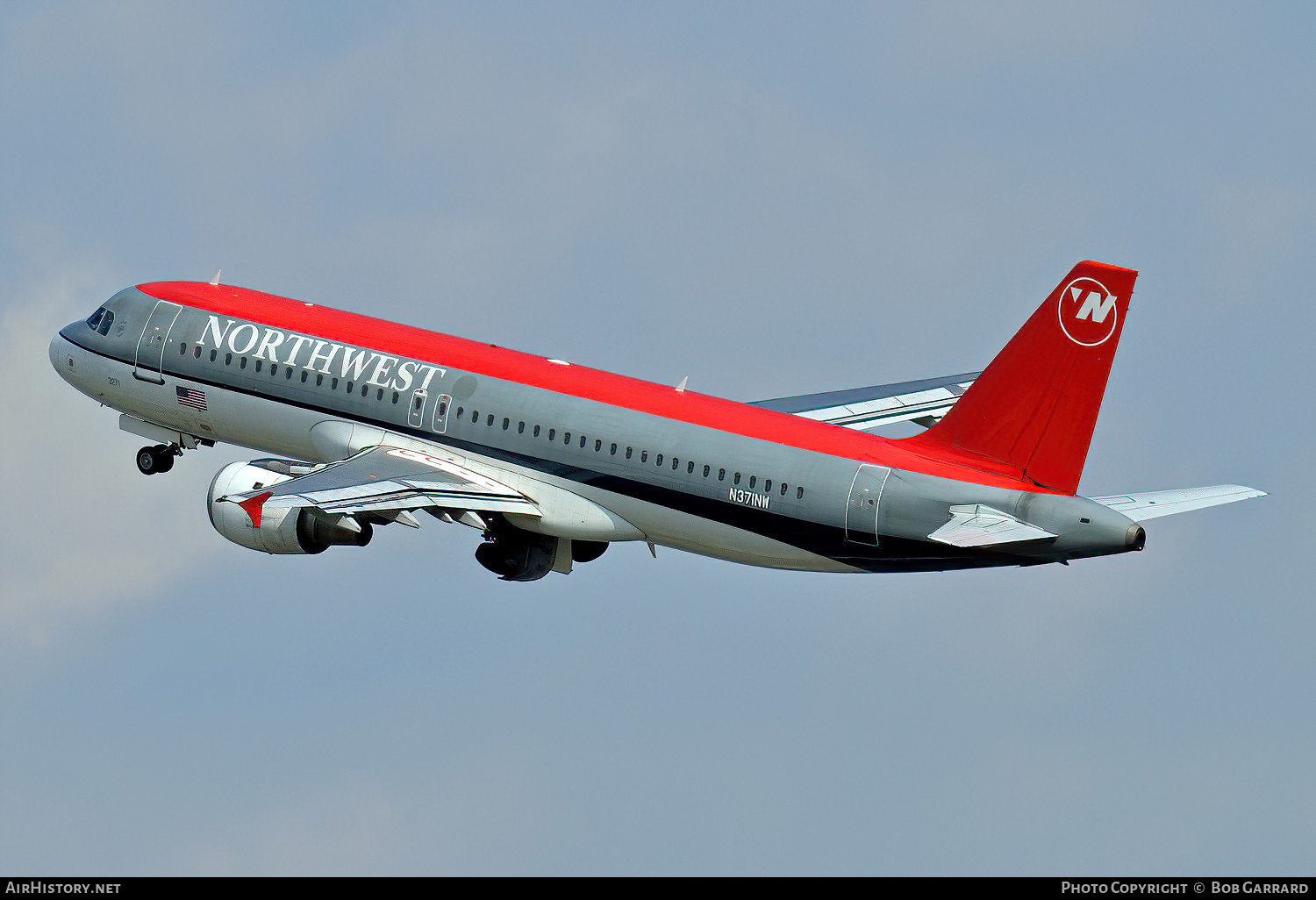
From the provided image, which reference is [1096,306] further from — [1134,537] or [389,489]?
[389,489]

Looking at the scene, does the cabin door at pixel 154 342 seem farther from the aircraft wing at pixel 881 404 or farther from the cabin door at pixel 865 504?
the cabin door at pixel 865 504

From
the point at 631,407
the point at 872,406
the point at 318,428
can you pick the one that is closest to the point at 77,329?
the point at 318,428

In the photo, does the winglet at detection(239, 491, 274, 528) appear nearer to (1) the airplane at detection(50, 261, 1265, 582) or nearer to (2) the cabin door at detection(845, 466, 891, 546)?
(1) the airplane at detection(50, 261, 1265, 582)

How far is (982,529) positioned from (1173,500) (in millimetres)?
4525

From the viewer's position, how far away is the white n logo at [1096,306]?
52250 mm

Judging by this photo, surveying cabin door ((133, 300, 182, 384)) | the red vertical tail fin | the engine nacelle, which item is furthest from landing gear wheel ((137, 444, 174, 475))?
the red vertical tail fin

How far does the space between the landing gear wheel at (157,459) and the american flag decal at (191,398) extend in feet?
8.84

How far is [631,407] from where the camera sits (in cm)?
5831

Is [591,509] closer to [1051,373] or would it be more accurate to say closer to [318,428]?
[318,428]

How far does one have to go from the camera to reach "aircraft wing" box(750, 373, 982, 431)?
64750mm

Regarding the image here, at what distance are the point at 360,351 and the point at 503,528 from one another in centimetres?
586

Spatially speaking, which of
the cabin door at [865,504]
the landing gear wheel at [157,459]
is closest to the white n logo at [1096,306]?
the cabin door at [865,504]

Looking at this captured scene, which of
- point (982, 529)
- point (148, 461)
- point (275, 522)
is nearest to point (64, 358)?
point (148, 461)

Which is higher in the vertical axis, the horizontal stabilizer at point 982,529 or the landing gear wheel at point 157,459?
the landing gear wheel at point 157,459
